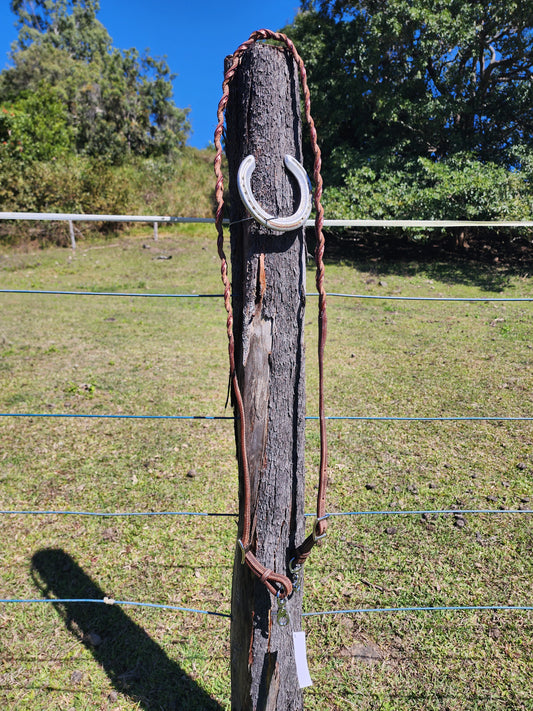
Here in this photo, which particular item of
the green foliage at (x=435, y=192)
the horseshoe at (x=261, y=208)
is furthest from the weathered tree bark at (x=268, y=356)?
the green foliage at (x=435, y=192)

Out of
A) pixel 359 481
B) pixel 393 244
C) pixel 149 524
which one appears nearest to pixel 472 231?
pixel 393 244

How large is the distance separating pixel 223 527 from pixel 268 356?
6.43 feet

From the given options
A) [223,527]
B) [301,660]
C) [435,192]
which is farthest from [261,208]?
[435,192]

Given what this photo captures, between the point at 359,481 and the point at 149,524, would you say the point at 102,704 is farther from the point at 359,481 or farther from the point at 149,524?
the point at 359,481

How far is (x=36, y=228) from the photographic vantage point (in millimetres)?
13469

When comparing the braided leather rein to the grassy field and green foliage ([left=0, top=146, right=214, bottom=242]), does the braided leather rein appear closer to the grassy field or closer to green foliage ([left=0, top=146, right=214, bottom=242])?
the grassy field

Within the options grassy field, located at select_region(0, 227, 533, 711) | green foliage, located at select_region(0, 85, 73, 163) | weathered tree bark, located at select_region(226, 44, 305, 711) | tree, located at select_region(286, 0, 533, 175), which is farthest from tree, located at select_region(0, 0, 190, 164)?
weathered tree bark, located at select_region(226, 44, 305, 711)

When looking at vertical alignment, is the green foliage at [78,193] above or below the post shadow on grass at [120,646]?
above

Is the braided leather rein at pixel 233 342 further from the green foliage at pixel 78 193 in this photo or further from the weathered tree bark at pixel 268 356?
the green foliage at pixel 78 193

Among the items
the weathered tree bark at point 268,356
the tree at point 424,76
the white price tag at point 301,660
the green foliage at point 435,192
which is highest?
the tree at point 424,76

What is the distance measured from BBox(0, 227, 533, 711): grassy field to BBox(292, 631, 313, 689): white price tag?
83cm

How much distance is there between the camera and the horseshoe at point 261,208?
1.07 metres

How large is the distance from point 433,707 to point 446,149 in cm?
1229

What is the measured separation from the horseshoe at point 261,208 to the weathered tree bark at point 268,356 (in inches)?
0.9
